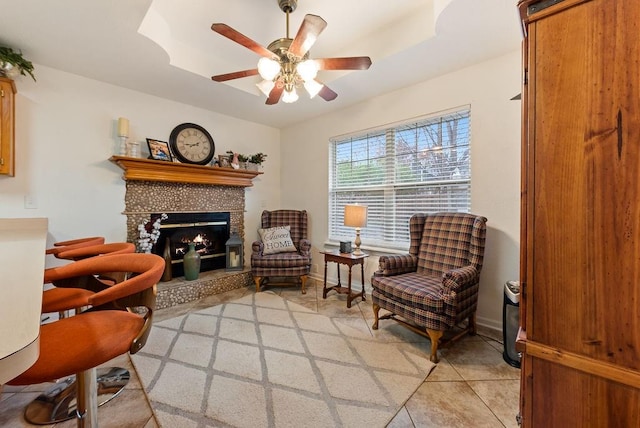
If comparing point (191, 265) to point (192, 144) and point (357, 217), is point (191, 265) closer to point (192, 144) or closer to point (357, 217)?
point (192, 144)

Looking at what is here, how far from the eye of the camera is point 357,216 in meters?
3.01

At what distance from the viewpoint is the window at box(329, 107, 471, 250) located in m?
2.70

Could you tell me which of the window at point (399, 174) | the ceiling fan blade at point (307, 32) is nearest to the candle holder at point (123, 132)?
the ceiling fan blade at point (307, 32)

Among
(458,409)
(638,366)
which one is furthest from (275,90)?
(458,409)

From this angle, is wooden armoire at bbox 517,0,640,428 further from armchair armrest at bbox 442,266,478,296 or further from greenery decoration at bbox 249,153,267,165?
greenery decoration at bbox 249,153,267,165

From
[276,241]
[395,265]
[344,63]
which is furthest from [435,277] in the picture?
[276,241]

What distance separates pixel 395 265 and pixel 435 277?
0.37 metres

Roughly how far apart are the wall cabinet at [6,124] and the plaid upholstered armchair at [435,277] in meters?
3.32

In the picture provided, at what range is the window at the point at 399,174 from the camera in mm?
2703

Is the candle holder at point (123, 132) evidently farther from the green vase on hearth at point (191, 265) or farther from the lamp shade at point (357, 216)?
the lamp shade at point (357, 216)

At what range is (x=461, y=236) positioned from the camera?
7.72 ft

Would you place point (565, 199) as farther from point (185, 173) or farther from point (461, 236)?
point (185, 173)

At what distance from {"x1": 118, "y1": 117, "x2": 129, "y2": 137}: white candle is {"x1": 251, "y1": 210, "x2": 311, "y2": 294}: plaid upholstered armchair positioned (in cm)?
190

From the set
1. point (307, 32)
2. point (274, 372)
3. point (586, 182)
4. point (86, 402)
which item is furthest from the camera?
point (274, 372)
